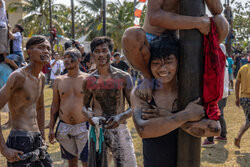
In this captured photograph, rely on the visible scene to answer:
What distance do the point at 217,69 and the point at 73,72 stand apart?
332 centimetres

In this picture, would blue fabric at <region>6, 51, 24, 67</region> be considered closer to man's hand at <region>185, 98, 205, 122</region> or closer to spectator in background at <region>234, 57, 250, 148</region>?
spectator in background at <region>234, 57, 250, 148</region>

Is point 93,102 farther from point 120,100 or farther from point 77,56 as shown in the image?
point 77,56

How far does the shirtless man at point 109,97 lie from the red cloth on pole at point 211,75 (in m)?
2.14

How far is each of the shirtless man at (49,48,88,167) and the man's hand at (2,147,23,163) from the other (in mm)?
1305

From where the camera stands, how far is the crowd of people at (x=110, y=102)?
1.78 metres

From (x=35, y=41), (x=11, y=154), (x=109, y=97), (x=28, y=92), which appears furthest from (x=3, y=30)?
(x=11, y=154)

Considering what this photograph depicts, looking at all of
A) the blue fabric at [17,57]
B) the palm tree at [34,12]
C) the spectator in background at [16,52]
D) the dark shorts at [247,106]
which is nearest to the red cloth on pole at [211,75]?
the dark shorts at [247,106]

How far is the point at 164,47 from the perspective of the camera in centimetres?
184

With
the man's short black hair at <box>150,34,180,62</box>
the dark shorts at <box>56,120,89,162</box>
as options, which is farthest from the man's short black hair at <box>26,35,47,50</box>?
the man's short black hair at <box>150,34,180,62</box>

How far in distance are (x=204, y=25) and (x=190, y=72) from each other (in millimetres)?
292

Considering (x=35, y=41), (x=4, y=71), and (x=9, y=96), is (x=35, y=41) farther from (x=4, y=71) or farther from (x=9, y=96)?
(x=4, y=71)

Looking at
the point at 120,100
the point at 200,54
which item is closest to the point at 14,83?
the point at 120,100

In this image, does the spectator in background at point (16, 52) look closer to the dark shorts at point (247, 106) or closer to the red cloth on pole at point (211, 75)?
the dark shorts at point (247, 106)

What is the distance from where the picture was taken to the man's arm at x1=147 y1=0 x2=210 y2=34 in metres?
1.68
